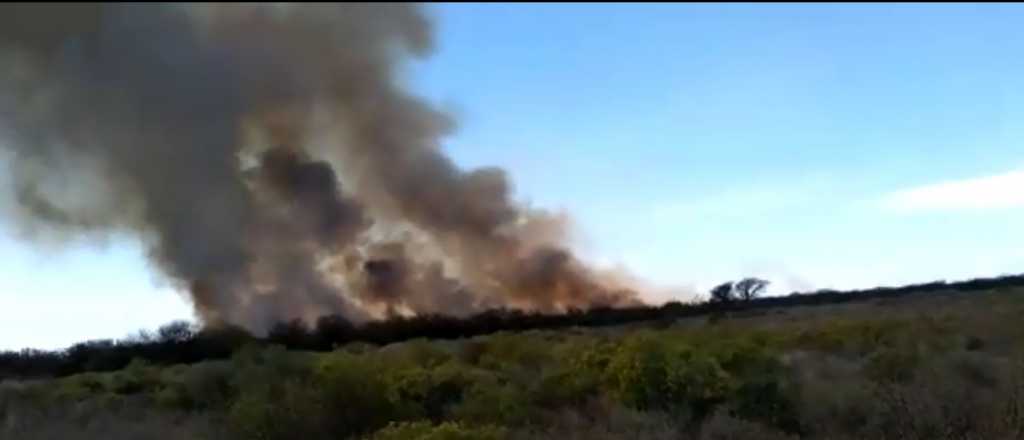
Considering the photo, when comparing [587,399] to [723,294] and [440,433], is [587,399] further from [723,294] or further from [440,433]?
[723,294]

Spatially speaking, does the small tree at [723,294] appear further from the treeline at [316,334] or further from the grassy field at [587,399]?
the grassy field at [587,399]

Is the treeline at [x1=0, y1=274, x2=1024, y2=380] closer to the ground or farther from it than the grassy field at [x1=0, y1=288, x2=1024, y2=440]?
farther from it

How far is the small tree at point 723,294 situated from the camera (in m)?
72.1

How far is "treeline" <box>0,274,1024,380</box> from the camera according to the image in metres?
30.4

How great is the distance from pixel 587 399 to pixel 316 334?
66.9 ft

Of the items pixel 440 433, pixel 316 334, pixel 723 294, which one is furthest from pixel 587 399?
pixel 723 294

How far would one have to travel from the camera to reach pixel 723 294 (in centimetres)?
7419

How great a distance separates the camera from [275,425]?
648 inches

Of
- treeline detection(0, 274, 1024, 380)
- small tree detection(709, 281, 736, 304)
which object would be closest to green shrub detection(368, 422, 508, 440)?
treeline detection(0, 274, 1024, 380)

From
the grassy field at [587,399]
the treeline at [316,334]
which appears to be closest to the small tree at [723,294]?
the treeline at [316,334]

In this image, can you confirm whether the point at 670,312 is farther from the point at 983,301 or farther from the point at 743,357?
the point at 743,357

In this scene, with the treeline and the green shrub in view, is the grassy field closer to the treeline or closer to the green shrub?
the green shrub

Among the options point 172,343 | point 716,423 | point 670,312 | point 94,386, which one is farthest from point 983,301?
point 716,423

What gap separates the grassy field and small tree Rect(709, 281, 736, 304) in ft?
149
